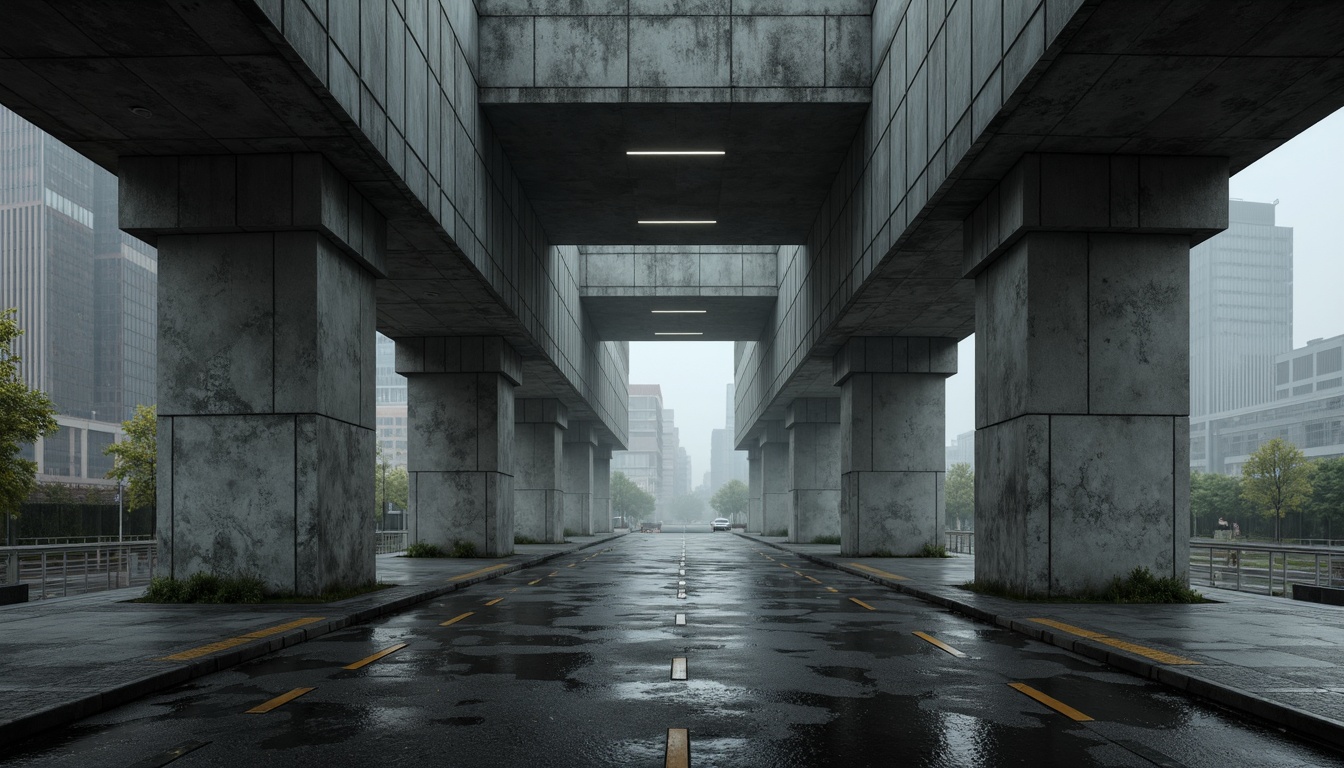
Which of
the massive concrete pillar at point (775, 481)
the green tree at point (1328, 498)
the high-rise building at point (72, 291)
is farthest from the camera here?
the high-rise building at point (72, 291)

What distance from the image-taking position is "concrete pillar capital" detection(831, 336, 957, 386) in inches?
1396

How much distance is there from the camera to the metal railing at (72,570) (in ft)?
68.7

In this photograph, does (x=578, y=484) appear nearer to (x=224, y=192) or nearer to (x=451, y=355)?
(x=451, y=355)

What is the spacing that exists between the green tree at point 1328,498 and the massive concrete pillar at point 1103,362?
276 feet

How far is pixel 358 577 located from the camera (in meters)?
19.6

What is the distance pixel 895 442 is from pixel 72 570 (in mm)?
32865

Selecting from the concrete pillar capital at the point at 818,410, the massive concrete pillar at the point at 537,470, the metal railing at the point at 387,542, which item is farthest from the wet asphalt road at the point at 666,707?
the concrete pillar capital at the point at 818,410

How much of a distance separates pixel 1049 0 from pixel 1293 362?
544 ft

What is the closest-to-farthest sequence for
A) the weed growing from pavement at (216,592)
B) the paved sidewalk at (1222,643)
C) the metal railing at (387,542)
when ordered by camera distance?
1. the paved sidewalk at (1222,643)
2. the weed growing from pavement at (216,592)
3. the metal railing at (387,542)

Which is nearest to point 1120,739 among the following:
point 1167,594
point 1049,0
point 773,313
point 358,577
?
point 1049,0

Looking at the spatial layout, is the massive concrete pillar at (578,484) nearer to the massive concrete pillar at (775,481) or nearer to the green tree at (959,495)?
the massive concrete pillar at (775,481)

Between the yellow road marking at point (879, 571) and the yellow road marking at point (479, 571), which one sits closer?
the yellow road marking at point (479, 571)

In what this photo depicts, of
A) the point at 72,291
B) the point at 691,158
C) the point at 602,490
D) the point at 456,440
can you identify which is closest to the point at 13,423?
the point at 456,440

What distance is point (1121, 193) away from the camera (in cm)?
1741
